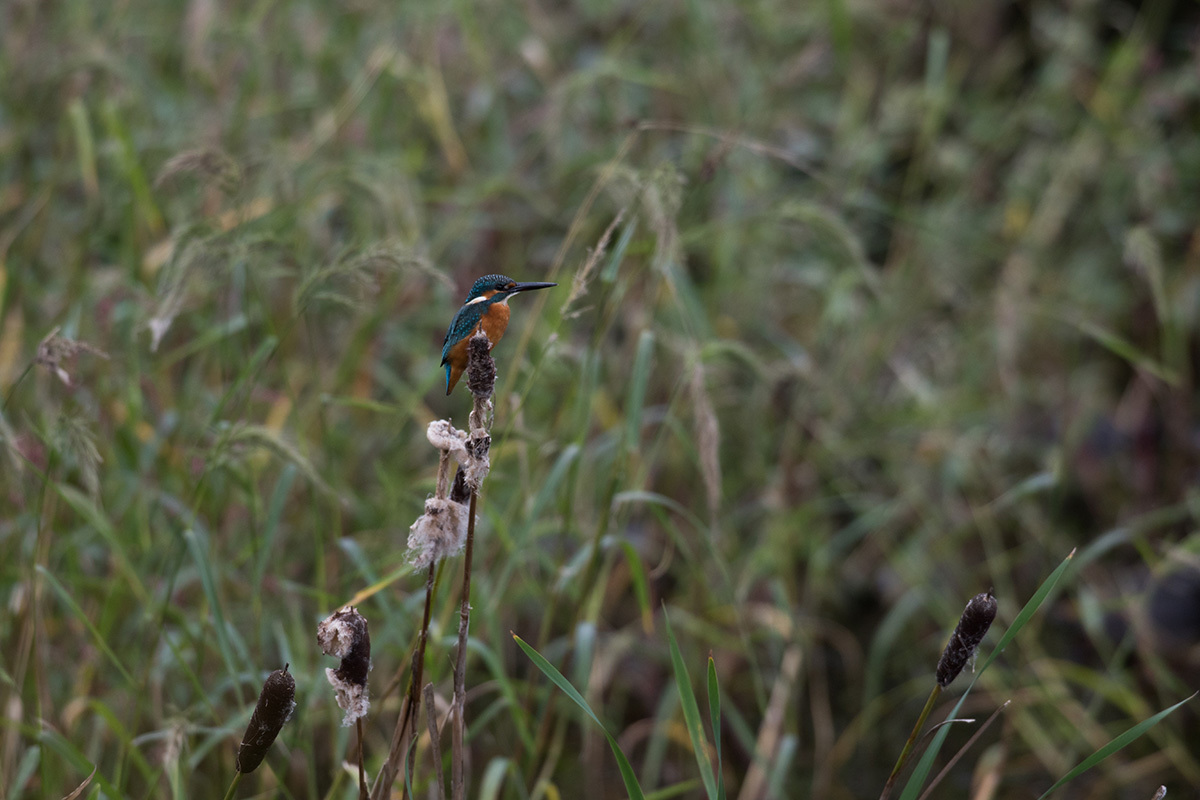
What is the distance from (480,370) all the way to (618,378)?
7.96ft

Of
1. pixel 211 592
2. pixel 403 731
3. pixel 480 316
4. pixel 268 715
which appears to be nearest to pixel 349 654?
pixel 268 715

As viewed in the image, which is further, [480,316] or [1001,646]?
[480,316]

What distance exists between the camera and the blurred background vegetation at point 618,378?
223 cm

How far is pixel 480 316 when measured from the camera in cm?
141

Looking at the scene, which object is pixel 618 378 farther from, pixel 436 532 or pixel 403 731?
pixel 436 532

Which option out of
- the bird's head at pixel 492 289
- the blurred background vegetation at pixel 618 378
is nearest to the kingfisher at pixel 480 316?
the bird's head at pixel 492 289

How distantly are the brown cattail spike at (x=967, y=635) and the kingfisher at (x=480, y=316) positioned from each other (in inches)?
26.2

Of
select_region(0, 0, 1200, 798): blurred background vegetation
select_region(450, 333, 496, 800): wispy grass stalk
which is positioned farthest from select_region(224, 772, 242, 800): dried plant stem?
select_region(0, 0, 1200, 798): blurred background vegetation

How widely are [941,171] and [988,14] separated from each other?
1.36 m

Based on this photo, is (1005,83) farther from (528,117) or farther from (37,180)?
(37,180)

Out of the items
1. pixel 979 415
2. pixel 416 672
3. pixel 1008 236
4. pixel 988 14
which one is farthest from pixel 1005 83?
pixel 416 672

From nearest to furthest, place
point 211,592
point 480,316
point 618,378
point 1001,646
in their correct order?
point 1001,646 → point 480,316 → point 211,592 → point 618,378

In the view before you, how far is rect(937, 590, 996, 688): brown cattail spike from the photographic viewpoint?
110 centimetres

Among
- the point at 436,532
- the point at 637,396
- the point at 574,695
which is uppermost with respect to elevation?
the point at 637,396
